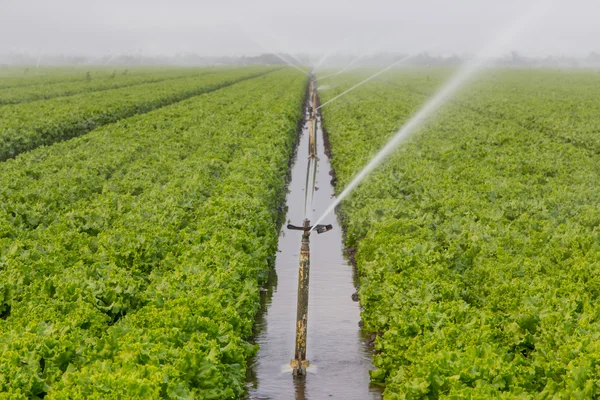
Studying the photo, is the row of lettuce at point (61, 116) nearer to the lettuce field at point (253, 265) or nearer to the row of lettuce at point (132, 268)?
the lettuce field at point (253, 265)

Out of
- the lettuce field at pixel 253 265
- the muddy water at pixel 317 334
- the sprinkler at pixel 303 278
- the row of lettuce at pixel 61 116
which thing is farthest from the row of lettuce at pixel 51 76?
the sprinkler at pixel 303 278

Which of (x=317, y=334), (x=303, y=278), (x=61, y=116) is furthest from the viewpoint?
(x=61, y=116)

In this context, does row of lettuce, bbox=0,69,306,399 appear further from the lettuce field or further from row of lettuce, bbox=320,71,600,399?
row of lettuce, bbox=320,71,600,399

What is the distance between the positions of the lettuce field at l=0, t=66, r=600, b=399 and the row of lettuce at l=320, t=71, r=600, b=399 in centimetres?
4

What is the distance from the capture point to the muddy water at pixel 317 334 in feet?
39.5

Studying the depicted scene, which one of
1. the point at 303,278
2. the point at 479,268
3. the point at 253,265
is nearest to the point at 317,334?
the point at 253,265

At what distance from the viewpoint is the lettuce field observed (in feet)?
29.2

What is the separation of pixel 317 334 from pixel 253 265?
6.97ft

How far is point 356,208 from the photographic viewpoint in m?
20.7

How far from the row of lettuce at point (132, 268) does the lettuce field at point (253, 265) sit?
43 mm

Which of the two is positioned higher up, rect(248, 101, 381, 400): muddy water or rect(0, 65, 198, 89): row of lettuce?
rect(0, 65, 198, 89): row of lettuce

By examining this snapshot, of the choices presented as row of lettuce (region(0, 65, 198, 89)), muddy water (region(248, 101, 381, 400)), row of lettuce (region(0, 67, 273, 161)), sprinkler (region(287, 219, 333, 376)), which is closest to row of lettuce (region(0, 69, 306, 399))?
muddy water (region(248, 101, 381, 400))

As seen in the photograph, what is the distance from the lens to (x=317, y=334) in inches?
568

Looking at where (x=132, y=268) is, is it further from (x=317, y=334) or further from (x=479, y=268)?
(x=479, y=268)
